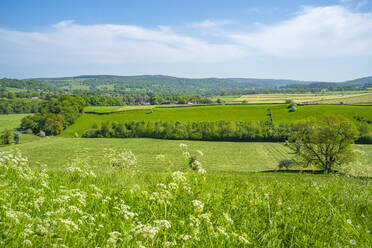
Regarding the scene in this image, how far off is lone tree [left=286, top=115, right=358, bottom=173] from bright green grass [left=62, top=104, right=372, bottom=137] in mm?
69354

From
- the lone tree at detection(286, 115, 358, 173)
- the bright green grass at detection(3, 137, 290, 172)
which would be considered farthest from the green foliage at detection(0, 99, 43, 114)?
the lone tree at detection(286, 115, 358, 173)

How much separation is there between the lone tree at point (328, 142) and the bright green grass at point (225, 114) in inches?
2730

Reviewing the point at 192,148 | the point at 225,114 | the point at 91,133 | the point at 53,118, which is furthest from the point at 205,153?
the point at 53,118

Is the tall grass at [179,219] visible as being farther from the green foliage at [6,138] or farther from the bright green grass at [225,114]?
the bright green grass at [225,114]

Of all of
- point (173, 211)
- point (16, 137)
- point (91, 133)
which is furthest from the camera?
point (91, 133)

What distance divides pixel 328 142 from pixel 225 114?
82458mm

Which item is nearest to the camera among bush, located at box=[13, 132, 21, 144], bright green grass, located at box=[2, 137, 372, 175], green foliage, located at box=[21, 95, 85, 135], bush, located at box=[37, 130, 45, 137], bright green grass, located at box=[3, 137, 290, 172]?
bright green grass, located at box=[2, 137, 372, 175]

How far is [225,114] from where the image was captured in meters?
117

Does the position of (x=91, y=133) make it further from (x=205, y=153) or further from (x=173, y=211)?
(x=173, y=211)

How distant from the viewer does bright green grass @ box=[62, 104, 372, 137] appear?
341 ft

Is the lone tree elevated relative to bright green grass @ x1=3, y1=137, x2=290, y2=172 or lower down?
elevated

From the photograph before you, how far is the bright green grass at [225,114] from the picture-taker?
104 metres

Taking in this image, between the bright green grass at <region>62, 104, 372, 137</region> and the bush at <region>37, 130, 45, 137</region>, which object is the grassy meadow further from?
the bush at <region>37, 130, 45, 137</region>

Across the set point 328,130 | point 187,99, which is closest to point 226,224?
point 328,130
